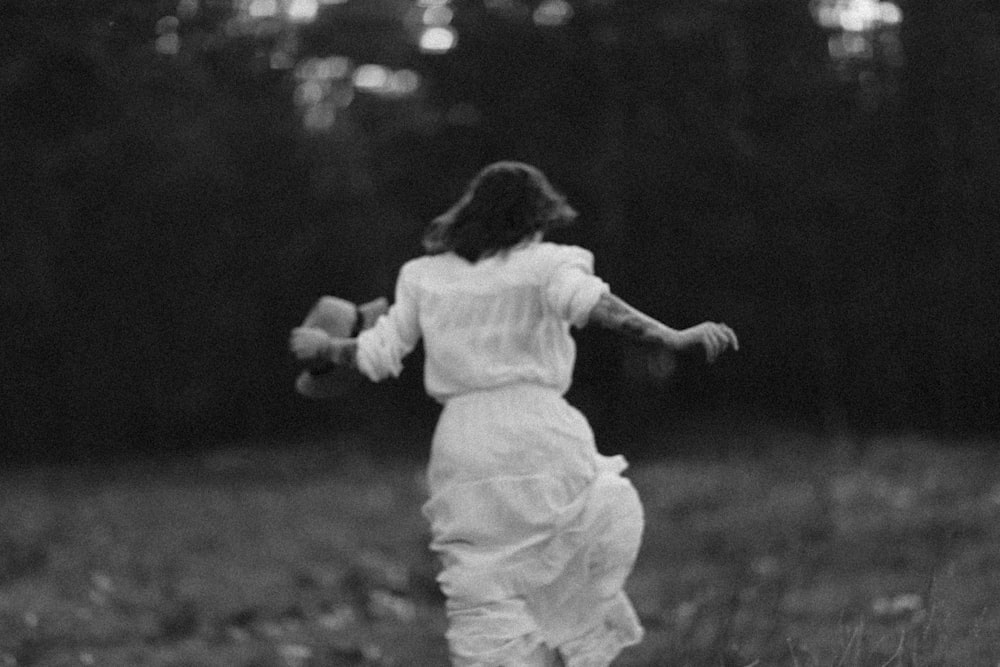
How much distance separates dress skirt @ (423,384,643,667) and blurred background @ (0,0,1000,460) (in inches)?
556

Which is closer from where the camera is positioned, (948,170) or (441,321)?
(441,321)

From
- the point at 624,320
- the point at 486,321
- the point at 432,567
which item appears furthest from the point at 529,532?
the point at 432,567

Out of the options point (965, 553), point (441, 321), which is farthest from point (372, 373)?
point (965, 553)

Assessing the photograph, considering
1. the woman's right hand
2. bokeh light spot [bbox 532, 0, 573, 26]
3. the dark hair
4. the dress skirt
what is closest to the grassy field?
the dress skirt

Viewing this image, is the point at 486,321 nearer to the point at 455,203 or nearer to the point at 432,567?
the point at 432,567

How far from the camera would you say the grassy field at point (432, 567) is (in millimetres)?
6465

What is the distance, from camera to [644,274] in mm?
20578

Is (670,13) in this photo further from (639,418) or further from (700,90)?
(639,418)

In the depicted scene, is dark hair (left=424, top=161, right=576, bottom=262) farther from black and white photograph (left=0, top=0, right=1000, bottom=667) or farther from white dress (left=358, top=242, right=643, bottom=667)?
black and white photograph (left=0, top=0, right=1000, bottom=667)

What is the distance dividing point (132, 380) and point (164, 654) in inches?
547

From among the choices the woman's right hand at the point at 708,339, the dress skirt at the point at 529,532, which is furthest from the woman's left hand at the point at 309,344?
the woman's right hand at the point at 708,339

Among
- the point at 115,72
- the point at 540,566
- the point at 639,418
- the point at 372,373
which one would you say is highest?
the point at 115,72

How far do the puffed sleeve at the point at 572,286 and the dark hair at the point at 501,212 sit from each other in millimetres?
127

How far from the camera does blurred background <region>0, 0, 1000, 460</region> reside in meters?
19.9
